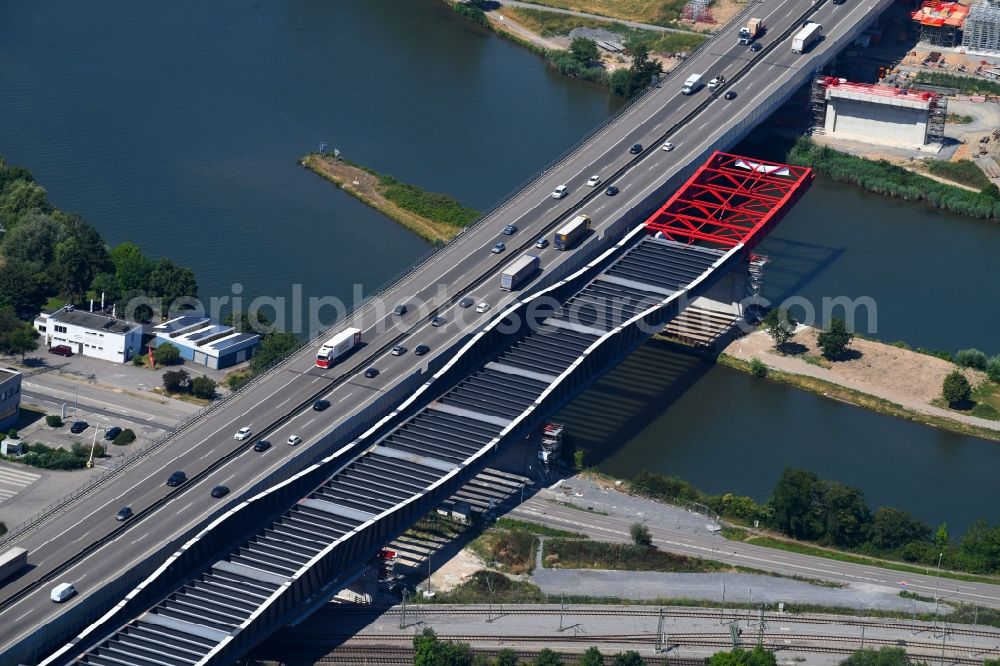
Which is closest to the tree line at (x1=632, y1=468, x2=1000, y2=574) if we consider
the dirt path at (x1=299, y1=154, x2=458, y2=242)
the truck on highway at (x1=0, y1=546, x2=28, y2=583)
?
the truck on highway at (x1=0, y1=546, x2=28, y2=583)

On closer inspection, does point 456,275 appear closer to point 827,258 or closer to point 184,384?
point 184,384

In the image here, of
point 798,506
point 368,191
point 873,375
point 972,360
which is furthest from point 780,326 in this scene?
point 368,191

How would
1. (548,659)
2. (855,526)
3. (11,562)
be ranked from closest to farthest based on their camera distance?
(548,659) → (11,562) → (855,526)

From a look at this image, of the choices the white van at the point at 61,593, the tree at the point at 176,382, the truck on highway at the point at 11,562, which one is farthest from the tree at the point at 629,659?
the tree at the point at 176,382

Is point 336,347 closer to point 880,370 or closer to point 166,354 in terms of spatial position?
point 166,354

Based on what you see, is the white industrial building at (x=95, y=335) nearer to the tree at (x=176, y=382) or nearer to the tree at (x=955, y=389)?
the tree at (x=176, y=382)
